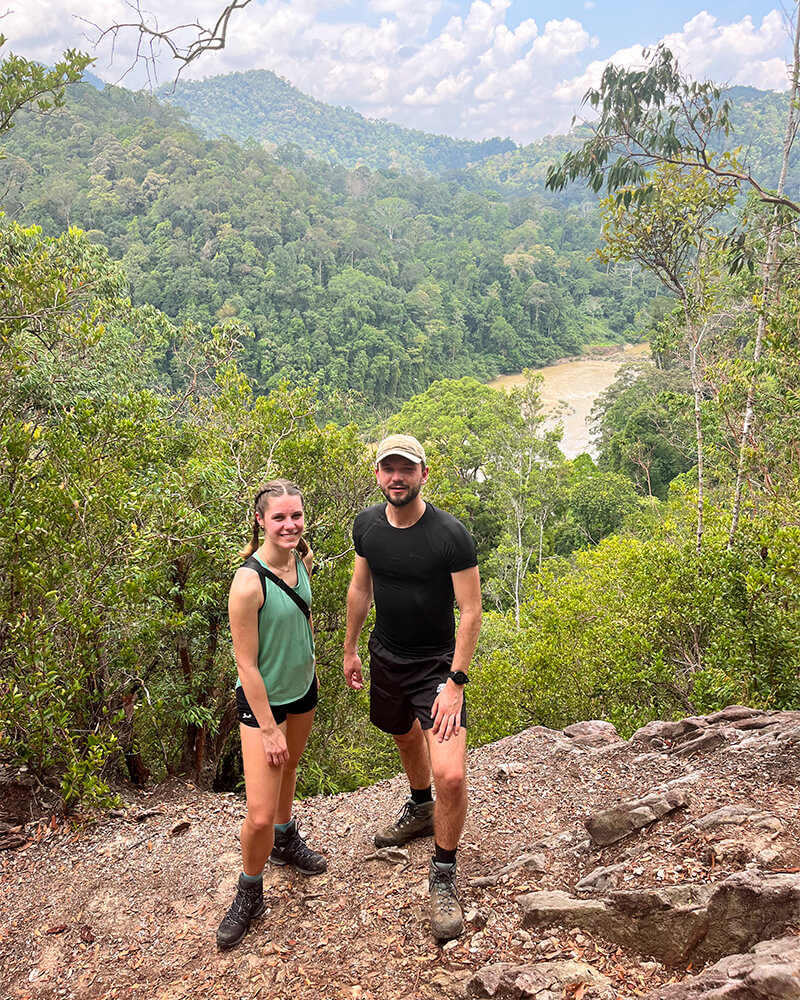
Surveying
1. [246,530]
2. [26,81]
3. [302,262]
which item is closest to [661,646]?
[246,530]

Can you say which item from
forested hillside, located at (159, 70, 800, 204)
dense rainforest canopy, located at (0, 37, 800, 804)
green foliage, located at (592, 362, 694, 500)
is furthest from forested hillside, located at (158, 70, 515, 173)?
dense rainforest canopy, located at (0, 37, 800, 804)

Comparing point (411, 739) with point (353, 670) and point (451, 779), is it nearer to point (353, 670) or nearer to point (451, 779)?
point (353, 670)

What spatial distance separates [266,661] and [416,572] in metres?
0.73

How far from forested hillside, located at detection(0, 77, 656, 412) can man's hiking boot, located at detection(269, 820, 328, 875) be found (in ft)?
126

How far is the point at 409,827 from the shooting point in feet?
11.1

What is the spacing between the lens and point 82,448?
470cm

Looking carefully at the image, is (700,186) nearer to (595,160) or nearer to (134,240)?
(595,160)

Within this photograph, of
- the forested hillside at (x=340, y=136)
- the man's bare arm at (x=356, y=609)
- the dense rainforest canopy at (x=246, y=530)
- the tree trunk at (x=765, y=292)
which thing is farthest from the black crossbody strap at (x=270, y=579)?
the forested hillside at (x=340, y=136)

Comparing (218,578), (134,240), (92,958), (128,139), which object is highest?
(128,139)

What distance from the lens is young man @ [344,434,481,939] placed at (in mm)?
2756

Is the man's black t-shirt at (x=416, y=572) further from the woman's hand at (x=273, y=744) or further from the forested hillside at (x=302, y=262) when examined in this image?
the forested hillside at (x=302, y=262)

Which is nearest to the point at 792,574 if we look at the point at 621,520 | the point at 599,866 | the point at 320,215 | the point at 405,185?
the point at 599,866

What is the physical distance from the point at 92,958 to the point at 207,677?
2.63 meters

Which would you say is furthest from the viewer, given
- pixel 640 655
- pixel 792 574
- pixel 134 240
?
pixel 134 240
